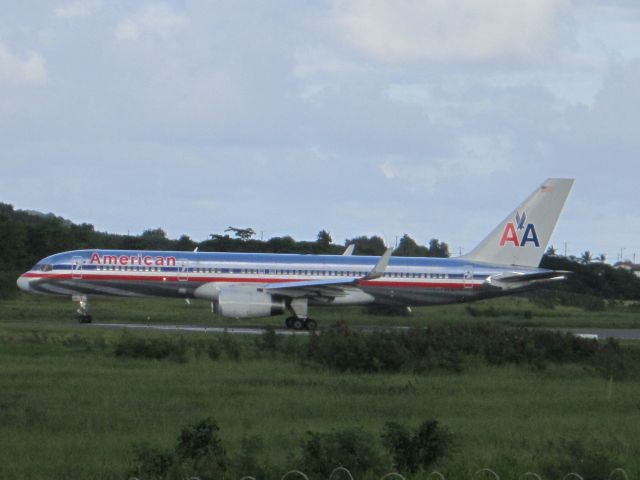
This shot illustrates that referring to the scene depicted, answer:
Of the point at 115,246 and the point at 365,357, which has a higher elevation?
the point at 115,246

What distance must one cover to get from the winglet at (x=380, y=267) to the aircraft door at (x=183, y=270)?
6.81 meters

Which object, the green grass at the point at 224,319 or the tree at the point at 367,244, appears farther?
the tree at the point at 367,244

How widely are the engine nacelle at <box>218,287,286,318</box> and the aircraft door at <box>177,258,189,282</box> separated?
1675 mm

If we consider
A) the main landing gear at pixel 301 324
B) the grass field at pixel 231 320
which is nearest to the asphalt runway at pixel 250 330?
the main landing gear at pixel 301 324

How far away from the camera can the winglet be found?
146ft

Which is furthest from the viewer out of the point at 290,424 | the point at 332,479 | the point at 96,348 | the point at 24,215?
the point at 24,215

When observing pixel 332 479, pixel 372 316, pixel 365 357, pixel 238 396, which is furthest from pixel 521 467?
pixel 372 316

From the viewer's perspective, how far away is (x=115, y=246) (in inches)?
3388

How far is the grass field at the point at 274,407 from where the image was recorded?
48.5 ft

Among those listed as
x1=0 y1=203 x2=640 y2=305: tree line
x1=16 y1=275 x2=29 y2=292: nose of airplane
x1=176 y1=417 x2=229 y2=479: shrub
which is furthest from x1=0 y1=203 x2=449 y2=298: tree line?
x1=176 y1=417 x2=229 y2=479: shrub

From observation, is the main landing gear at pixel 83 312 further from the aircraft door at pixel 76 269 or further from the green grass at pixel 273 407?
the green grass at pixel 273 407

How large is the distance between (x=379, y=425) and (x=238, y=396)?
157 inches

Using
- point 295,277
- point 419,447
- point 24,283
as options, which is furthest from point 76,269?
point 419,447

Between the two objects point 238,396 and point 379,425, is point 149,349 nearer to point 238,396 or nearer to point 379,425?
point 238,396
